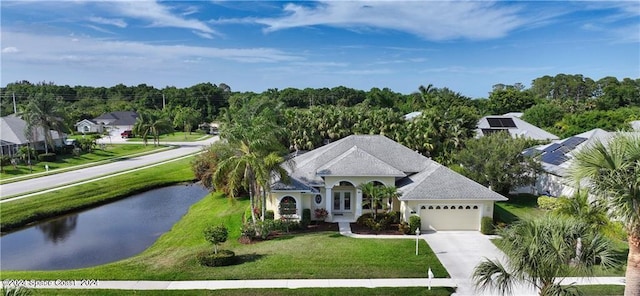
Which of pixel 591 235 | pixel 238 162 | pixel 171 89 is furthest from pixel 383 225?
pixel 171 89

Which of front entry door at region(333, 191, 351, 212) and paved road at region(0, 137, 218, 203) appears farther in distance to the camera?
paved road at region(0, 137, 218, 203)

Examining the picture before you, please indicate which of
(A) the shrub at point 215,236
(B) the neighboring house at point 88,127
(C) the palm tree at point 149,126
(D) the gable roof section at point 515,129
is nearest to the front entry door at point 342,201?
(A) the shrub at point 215,236

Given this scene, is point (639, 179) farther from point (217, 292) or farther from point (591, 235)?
point (217, 292)

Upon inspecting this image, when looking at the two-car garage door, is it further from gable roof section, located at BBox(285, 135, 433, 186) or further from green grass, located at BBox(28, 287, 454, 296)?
green grass, located at BBox(28, 287, 454, 296)

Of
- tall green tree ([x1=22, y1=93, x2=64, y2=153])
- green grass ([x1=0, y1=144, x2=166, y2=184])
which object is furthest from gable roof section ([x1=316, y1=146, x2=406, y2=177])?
tall green tree ([x1=22, y1=93, x2=64, y2=153])

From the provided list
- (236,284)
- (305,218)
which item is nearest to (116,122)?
(305,218)

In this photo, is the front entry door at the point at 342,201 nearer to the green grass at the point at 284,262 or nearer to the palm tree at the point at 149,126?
the green grass at the point at 284,262
